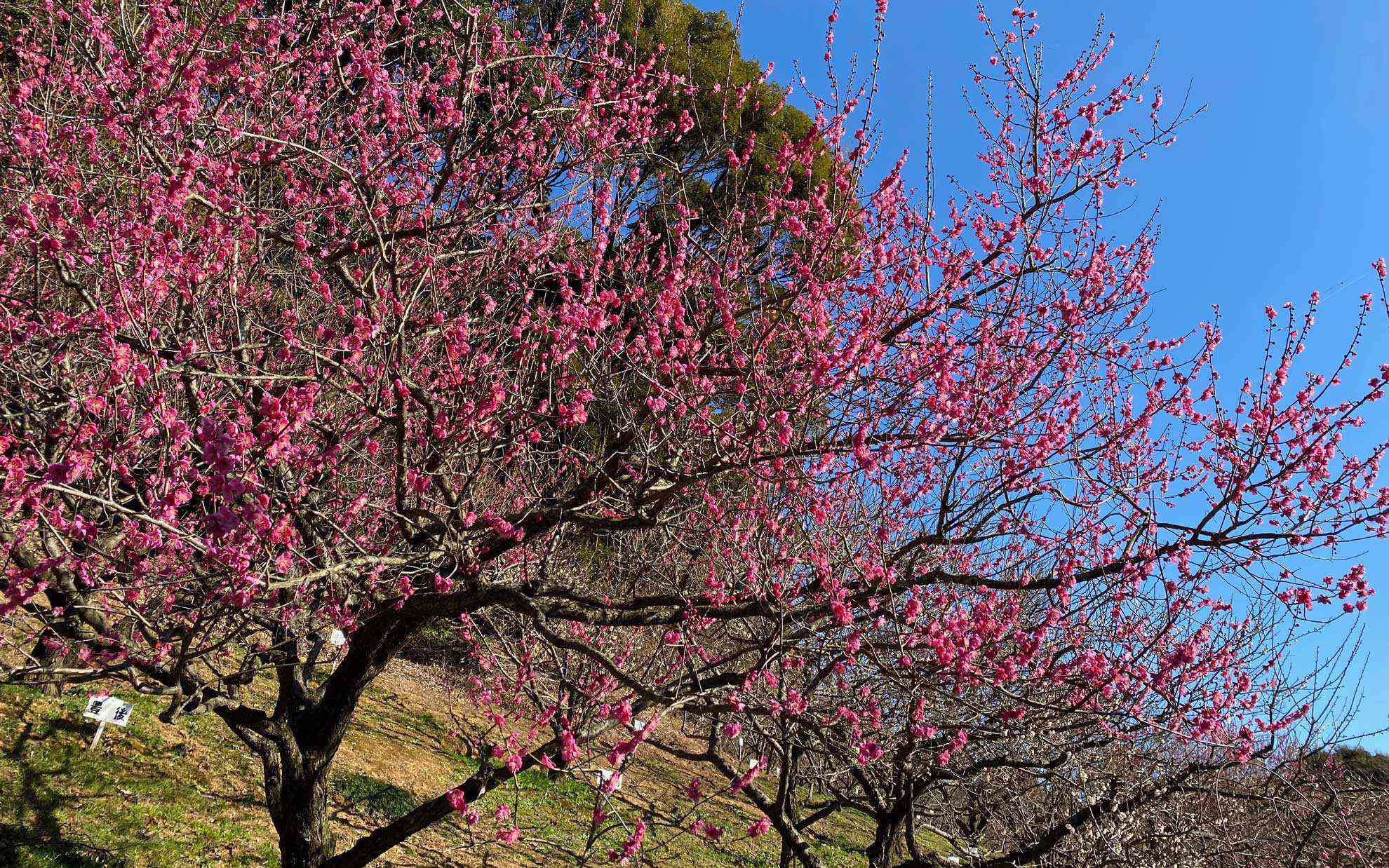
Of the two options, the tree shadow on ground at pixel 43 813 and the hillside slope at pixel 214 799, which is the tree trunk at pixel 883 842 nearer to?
the hillside slope at pixel 214 799

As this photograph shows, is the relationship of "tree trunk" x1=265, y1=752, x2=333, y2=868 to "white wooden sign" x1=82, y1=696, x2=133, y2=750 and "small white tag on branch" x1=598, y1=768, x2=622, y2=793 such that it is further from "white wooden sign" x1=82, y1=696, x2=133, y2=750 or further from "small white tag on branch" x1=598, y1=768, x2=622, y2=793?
"small white tag on branch" x1=598, y1=768, x2=622, y2=793

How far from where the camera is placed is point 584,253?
6914 millimetres

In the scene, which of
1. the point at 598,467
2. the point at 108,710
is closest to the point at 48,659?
the point at 108,710

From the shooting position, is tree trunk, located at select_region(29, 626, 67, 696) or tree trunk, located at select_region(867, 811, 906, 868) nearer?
tree trunk, located at select_region(29, 626, 67, 696)

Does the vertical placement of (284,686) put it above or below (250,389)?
below

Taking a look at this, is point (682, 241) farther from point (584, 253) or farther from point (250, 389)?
point (250, 389)

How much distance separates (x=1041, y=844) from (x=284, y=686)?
5958 mm

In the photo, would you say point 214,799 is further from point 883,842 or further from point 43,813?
point 883,842

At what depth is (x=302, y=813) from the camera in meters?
5.65

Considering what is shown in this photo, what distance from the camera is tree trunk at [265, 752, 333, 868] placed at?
18.5ft

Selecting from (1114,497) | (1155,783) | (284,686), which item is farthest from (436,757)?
(1114,497)

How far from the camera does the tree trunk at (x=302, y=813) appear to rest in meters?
5.63

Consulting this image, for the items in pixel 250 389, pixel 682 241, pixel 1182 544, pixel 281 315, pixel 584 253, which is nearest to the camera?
pixel 1182 544

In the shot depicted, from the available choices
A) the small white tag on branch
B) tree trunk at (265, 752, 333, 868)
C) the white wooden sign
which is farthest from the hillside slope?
tree trunk at (265, 752, 333, 868)
